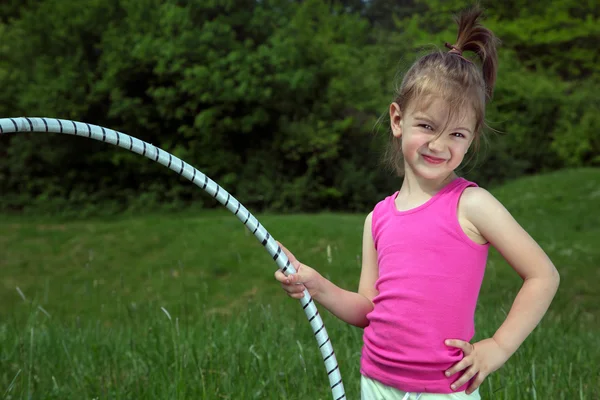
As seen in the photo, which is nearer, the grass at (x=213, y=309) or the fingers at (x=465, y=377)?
the fingers at (x=465, y=377)

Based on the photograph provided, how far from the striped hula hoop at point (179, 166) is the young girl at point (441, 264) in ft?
0.32

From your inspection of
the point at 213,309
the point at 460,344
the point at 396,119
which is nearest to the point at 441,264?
the point at 460,344

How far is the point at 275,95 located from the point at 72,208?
13.8 feet

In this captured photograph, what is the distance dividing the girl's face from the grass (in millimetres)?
1072

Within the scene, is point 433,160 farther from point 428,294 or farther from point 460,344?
point 460,344

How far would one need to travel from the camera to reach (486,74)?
6.72 ft

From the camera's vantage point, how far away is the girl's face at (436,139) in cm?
186

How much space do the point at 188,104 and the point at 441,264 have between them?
37.0 ft

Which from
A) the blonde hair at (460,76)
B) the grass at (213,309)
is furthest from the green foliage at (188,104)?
the blonde hair at (460,76)

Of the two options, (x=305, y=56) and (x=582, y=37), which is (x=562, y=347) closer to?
(x=305, y=56)

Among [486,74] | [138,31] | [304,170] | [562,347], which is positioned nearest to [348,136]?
[304,170]

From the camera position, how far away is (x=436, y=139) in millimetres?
1864

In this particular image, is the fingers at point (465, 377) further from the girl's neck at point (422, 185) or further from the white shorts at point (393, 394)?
the girl's neck at point (422, 185)

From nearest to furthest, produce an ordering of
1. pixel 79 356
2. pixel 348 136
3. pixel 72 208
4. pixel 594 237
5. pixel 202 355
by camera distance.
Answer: pixel 202 355, pixel 79 356, pixel 594 237, pixel 72 208, pixel 348 136
